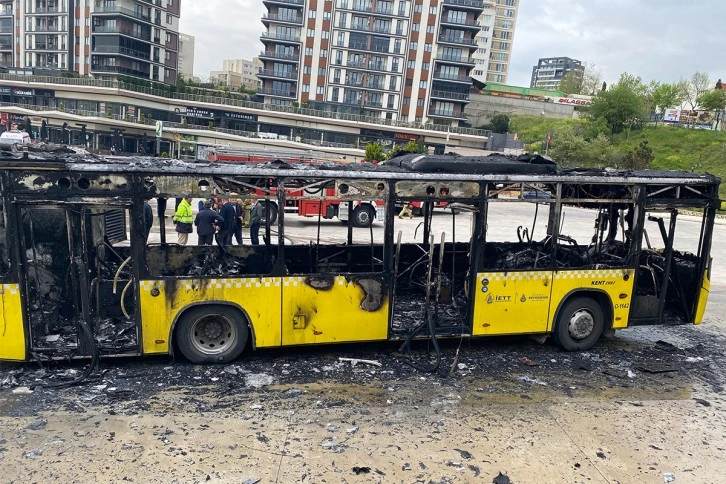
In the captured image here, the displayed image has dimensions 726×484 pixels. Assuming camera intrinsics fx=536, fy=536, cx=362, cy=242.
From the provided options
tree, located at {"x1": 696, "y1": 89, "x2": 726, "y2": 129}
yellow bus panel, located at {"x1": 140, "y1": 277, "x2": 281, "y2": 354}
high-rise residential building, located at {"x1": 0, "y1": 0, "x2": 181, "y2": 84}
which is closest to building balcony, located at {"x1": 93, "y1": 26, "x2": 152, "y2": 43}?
high-rise residential building, located at {"x1": 0, "y1": 0, "x2": 181, "y2": 84}

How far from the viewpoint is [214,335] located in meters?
7.52

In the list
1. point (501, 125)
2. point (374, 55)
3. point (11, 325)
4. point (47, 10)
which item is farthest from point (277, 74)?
point (11, 325)

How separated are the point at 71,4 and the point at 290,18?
30.3 meters

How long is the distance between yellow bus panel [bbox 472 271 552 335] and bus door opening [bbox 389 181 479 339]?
254 millimetres

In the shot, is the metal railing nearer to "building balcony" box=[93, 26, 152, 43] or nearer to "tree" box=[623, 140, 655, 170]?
"building balcony" box=[93, 26, 152, 43]

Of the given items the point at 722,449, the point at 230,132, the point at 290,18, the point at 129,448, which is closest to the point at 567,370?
the point at 722,449

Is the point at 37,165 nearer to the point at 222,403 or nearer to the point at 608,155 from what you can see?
the point at 222,403

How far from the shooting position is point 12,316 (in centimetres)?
666

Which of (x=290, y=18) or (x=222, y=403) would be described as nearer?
(x=222, y=403)

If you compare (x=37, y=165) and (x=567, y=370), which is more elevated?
(x=37, y=165)

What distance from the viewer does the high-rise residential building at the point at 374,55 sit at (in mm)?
72062

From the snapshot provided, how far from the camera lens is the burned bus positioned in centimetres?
680

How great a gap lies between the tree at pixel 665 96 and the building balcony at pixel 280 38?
179 ft

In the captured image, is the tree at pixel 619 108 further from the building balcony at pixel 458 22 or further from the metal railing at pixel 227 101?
the building balcony at pixel 458 22
